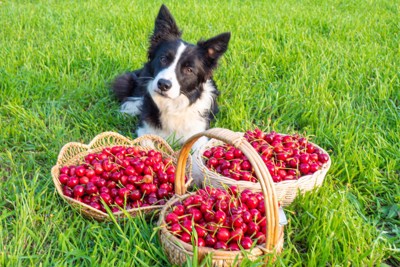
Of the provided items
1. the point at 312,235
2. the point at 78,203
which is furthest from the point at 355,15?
the point at 78,203

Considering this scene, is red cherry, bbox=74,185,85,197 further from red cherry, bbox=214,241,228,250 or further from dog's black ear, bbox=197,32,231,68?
dog's black ear, bbox=197,32,231,68

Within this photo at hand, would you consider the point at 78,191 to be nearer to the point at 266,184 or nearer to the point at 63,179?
the point at 63,179

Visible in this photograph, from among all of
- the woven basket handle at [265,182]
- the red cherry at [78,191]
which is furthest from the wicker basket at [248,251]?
the red cherry at [78,191]

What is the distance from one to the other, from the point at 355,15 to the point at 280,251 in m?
5.96

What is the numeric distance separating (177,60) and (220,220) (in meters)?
A: 1.83

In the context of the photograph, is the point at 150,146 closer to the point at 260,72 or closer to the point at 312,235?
the point at 312,235

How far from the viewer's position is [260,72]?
181 inches

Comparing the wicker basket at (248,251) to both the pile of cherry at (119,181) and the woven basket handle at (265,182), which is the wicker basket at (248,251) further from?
the pile of cherry at (119,181)

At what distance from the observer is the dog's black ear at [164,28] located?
3635 mm

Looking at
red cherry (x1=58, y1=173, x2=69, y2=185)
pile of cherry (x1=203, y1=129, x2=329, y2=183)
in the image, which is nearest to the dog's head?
pile of cherry (x1=203, y1=129, x2=329, y2=183)

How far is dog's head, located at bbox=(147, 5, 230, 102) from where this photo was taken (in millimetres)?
3416

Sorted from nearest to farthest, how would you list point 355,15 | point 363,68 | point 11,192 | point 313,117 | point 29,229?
point 29,229 < point 11,192 < point 313,117 < point 363,68 < point 355,15

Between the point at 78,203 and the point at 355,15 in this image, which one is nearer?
the point at 78,203

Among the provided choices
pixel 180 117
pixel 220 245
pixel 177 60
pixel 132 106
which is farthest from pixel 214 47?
pixel 220 245
